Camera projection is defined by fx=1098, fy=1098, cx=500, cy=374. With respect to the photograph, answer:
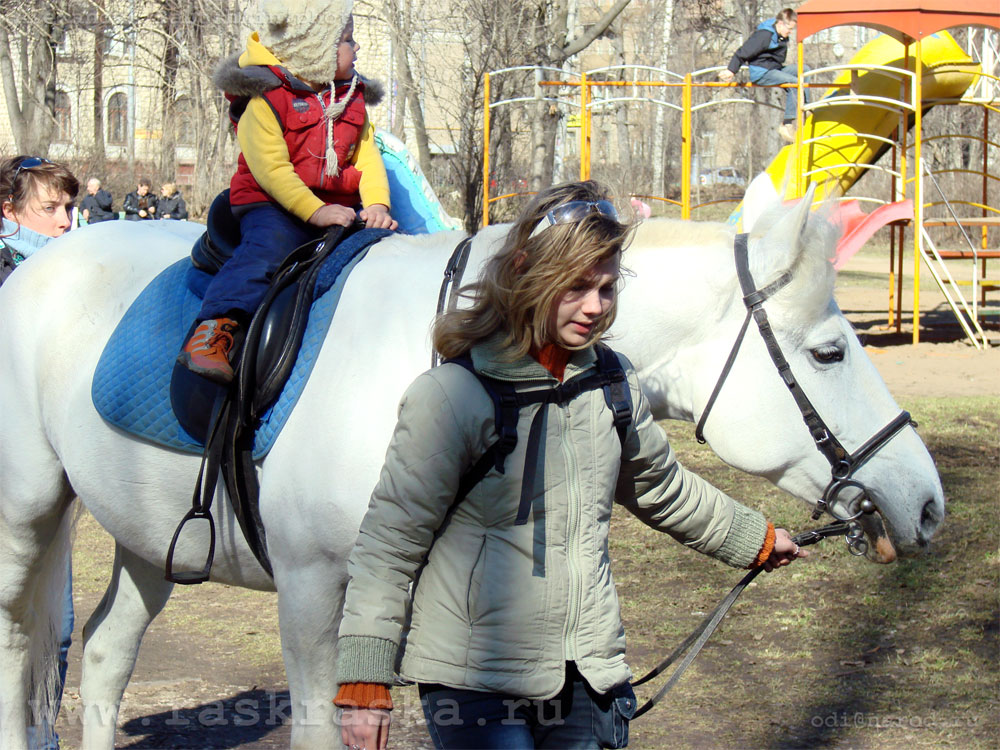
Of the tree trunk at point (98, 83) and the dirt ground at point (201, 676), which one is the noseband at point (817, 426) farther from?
the tree trunk at point (98, 83)

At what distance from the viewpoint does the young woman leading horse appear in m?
2.08

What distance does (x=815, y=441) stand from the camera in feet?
8.87

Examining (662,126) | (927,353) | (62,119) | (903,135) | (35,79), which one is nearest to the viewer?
(927,353)

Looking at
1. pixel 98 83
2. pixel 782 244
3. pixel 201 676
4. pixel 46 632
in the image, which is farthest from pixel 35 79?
pixel 782 244

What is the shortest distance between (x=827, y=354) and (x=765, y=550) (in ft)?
1.70

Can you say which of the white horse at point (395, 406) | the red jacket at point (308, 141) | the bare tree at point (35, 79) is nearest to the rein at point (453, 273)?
the white horse at point (395, 406)

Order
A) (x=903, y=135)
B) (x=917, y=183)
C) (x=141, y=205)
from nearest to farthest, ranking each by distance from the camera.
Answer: (x=917, y=183), (x=903, y=135), (x=141, y=205)

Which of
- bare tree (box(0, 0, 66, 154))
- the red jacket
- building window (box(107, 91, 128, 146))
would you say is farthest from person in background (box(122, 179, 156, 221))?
the red jacket

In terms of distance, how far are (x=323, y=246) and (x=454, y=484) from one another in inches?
43.1

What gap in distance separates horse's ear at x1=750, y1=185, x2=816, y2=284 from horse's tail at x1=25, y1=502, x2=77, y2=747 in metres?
2.32

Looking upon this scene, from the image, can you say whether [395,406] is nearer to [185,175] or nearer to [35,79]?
[35,79]

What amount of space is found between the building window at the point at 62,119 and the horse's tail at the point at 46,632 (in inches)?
1040

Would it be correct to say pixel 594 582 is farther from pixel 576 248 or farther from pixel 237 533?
pixel 237 533

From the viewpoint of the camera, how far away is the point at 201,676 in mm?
4570
